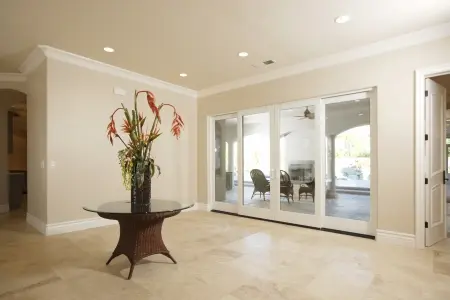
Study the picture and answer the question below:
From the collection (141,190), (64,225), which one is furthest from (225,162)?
(141,190)

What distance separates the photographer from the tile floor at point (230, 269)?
2490 millimetres

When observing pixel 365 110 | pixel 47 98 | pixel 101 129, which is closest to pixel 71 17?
pixel 47 98

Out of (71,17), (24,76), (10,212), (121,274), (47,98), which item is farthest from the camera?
(10,212)

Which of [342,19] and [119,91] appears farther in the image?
[119,91]

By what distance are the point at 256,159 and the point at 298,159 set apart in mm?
1023

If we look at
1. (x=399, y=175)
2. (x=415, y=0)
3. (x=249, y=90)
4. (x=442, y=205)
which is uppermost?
(x=415, y=0)

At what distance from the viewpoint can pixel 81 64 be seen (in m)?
4.81

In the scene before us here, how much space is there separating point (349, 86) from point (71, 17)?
408 cm

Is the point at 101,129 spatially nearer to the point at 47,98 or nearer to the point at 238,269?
the point at 47,98

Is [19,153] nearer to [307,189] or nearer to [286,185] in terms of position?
[286,185]

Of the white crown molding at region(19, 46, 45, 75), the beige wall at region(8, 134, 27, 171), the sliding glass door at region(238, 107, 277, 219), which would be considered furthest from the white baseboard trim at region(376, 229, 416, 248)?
the beige wall at region(8, 134, 27, 171)

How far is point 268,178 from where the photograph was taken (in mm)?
5707

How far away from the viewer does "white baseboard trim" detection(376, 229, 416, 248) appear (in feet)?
12.5

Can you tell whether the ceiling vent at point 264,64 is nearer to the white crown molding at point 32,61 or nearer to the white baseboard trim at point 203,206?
the white baseboard trim at point 203,206
